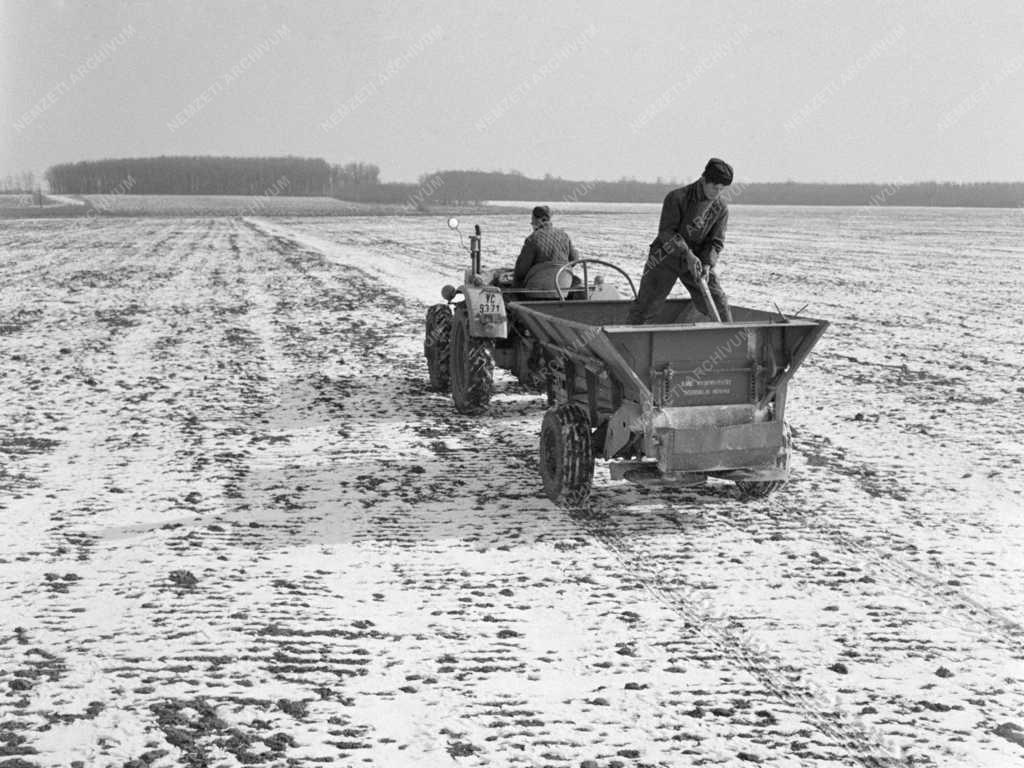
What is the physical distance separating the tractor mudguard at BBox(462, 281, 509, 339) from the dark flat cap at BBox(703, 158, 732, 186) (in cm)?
249

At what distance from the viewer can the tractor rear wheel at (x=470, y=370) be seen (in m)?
8.59

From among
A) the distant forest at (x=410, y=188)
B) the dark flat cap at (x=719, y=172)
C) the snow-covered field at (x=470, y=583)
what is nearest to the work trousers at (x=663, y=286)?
the dark flat cap at (x=719, y=172)

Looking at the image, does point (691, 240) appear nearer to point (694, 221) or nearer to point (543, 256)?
point (694, 221)

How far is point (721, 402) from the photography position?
6.13m

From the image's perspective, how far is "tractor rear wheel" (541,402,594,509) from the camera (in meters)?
6.17

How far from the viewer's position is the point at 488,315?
8422 millimetres

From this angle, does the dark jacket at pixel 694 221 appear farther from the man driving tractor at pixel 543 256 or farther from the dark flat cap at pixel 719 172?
the man driving tractor at pixel 543 256

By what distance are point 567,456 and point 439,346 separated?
12.2ft

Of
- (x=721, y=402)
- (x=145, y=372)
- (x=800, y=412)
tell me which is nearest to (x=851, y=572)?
(x=721, y=402)

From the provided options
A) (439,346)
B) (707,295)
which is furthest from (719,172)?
(439,346)

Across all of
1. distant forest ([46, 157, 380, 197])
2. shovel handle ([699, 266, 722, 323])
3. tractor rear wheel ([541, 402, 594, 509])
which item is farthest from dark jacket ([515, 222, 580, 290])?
distant forest ([46, 157, 380, 197])

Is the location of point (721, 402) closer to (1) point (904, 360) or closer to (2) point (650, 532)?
Answer: (2) point (650, 532)

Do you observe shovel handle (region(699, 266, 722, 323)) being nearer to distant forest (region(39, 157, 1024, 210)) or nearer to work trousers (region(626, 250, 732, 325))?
work trousers (region(626, 250, 732, 325))

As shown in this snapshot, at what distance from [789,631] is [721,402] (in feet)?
6.25
